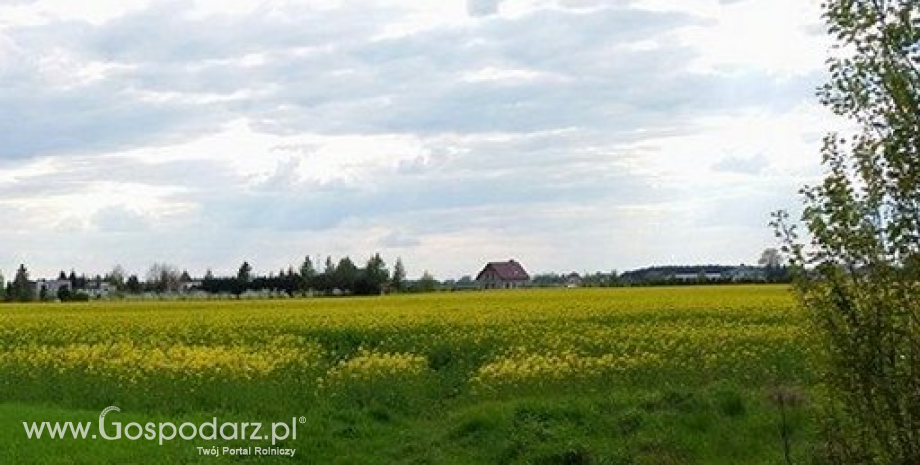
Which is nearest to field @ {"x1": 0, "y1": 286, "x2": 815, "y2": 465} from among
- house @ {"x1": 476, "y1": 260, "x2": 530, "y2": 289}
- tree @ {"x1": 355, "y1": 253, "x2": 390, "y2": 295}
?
tree @ {"x1": 355, "y1": 253, "x2": 390, "y2": 295}

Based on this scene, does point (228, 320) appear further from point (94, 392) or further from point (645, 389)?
point (645, 389)

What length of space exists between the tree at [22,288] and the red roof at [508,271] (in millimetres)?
56661

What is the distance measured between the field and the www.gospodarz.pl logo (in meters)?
0.24

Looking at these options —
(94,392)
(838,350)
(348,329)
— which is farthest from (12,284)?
(838,350)

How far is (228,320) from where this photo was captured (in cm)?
4091

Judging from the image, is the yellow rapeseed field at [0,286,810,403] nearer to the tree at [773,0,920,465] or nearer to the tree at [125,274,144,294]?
the tree at [773,0,920,465]

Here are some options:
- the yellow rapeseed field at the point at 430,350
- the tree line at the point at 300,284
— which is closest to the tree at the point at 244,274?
the tree line at the point at 300,284

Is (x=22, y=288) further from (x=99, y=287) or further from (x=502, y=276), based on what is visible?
(x=502, y=276)

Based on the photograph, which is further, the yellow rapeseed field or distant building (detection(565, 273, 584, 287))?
distant building (detection(565, 273, 584, 287))

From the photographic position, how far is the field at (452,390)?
13586mm

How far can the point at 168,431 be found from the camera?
15.6 metres

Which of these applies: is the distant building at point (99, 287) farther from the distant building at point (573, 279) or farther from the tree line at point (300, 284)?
the distant building at point (573, 279)

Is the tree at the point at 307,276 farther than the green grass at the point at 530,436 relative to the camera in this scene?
Yes

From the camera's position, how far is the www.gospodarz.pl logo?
48.5 feet
